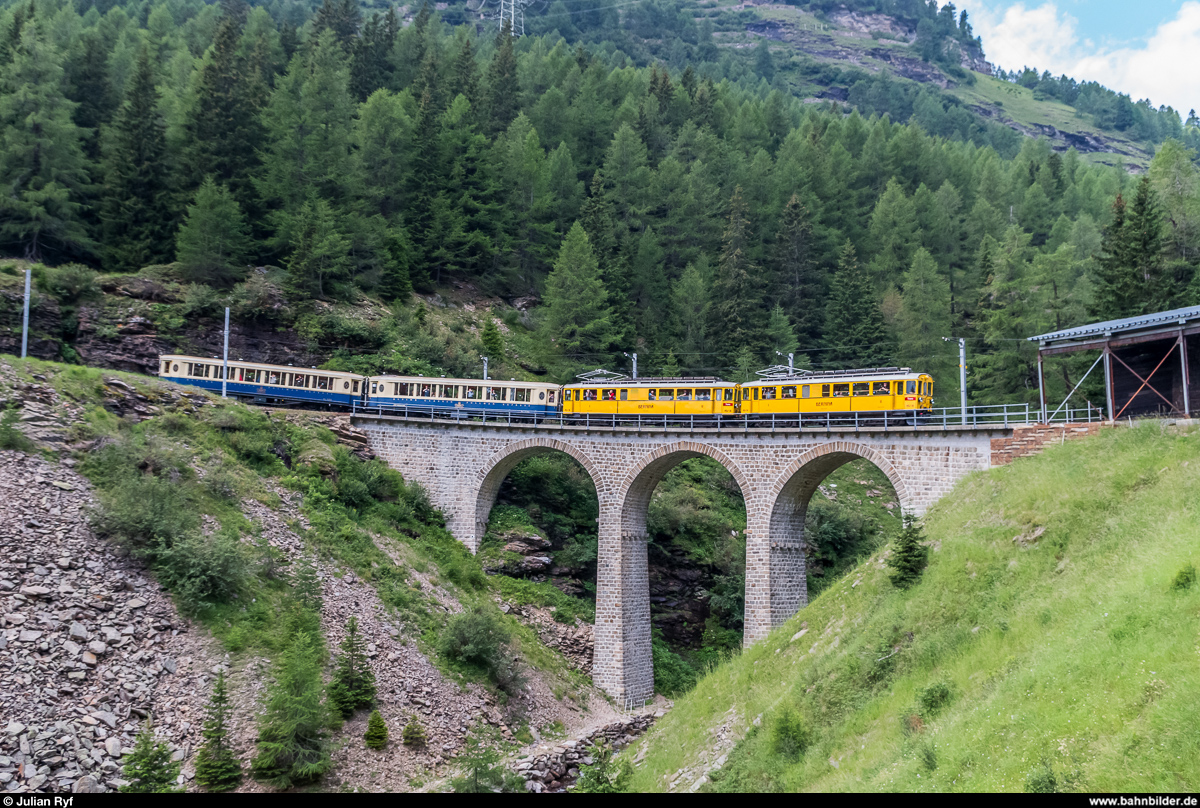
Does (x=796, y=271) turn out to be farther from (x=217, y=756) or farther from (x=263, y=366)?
(x=217, y=756)

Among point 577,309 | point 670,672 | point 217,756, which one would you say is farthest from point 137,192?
point 217,756

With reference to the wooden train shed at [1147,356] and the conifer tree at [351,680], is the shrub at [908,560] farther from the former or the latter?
the conifer tree at [351,680]

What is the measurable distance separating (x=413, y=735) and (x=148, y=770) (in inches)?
287

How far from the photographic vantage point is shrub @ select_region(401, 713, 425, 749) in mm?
23766

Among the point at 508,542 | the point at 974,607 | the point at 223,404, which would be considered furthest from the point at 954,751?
the point at 223,404

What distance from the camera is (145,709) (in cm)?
1978

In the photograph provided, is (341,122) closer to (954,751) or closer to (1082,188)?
(954,751)

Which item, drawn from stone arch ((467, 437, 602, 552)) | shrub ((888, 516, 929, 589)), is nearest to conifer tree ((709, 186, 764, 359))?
stone arch ((467, 437, 602, 552))

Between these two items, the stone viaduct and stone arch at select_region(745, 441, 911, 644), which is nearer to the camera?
the stone viaduct

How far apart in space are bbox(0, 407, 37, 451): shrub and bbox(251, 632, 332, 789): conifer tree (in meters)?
11.1

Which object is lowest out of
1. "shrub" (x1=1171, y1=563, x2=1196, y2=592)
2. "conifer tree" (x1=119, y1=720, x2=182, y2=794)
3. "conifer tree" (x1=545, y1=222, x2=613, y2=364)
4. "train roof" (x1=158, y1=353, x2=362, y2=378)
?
"conifer tree" (x1=119, y1=720, x2=182, y2=794)

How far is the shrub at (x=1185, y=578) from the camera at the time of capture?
13438mm

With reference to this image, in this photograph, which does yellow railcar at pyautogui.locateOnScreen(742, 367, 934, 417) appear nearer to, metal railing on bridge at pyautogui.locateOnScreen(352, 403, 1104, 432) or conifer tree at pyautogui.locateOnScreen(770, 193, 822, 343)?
metal railing on bridge at pyautogui.locateOnScreen(352, 403, 1104, 432)

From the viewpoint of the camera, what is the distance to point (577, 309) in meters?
53.9
